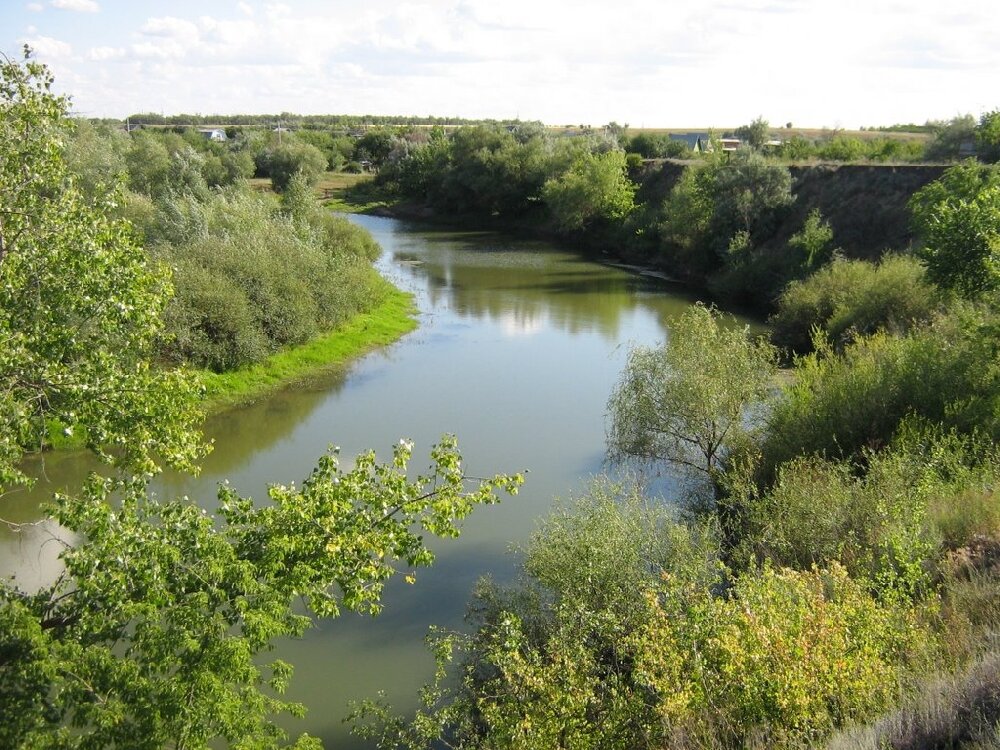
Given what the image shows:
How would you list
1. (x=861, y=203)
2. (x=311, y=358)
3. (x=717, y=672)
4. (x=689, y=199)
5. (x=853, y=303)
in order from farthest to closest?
(x=689, y=199)
(x=861, y=203)
(x=311, y=358)
(x=853, y=303)
(x=717, y=672)

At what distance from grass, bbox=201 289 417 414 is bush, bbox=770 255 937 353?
47.4 ft

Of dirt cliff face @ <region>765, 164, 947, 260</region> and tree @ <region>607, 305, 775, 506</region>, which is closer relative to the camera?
tree @ <region>607, 305, 775, 506</region>

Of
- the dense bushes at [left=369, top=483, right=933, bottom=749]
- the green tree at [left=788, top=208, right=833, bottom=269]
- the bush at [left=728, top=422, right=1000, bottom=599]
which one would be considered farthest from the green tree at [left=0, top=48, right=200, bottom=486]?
the green tree at [left=788, top=208, right=833, bottom=269]

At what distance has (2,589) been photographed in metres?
7.20

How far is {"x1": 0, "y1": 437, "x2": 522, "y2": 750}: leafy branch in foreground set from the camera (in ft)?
21.1

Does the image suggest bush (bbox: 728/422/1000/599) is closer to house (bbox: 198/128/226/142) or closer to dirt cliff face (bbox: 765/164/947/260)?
dirt cliff face (bbox: 765/164/947/260)

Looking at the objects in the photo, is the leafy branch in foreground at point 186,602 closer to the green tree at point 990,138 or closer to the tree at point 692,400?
the tree at point 692,400

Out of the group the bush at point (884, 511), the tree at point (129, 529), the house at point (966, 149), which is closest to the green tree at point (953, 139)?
the house at point (966, 149)

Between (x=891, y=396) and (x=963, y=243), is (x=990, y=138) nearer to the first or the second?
(x=963, y=243)

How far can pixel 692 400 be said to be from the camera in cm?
1622

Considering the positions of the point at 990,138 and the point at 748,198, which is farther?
the point at 748,198

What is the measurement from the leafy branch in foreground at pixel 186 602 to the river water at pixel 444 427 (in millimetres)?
4079

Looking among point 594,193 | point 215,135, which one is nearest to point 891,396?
point 594,193

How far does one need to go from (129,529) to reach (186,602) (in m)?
0.80
